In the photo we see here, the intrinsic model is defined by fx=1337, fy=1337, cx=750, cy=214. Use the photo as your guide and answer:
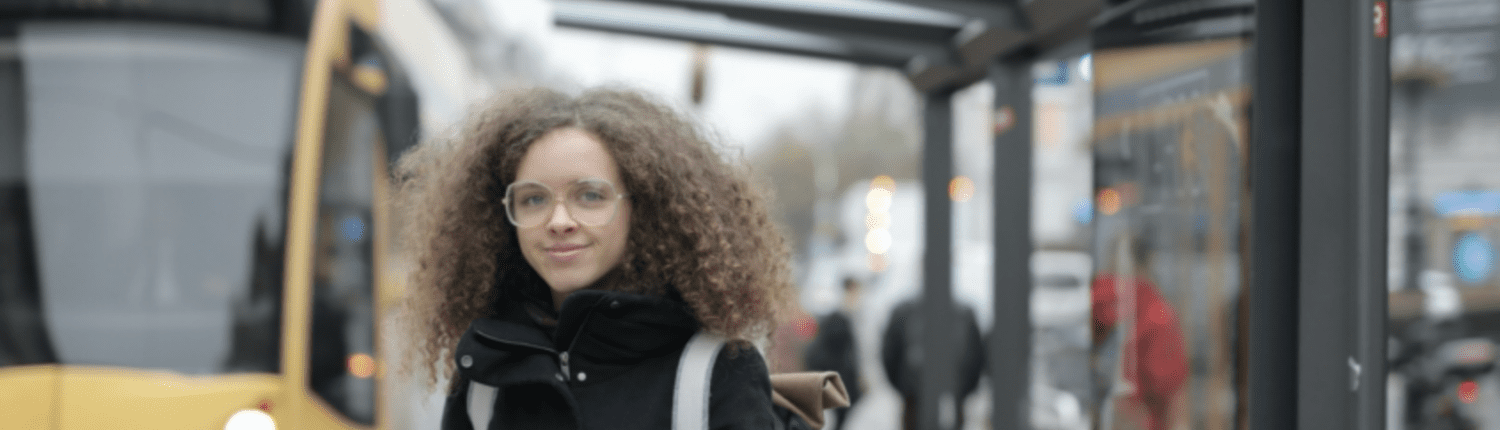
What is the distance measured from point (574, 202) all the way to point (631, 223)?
11cm

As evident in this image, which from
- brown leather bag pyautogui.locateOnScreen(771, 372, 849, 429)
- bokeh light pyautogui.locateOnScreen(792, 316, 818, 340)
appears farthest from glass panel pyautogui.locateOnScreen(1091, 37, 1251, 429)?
bokeh light pyautogui.locateOnScreen(792, 316, 818, 340)

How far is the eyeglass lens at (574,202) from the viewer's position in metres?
1.99

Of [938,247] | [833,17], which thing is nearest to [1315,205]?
[833,17]

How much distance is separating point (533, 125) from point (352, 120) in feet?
13.0

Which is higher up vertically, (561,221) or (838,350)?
(561,221)

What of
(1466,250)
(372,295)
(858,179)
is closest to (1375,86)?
(1466,250)

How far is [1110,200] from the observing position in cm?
388

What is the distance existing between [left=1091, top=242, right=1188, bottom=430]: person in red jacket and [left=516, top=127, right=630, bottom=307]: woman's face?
78.0 inches

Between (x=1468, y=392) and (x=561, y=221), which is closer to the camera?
(x=561, y=221)

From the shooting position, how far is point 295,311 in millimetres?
5219

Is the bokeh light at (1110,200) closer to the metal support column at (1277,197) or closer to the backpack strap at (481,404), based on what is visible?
the metal support column at (1277,197)

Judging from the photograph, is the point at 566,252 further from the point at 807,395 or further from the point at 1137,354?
the point at 1137,354

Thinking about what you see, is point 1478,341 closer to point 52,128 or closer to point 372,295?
point 372,295

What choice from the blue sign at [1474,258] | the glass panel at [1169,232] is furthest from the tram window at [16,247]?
the blue sign at [1474,258]
